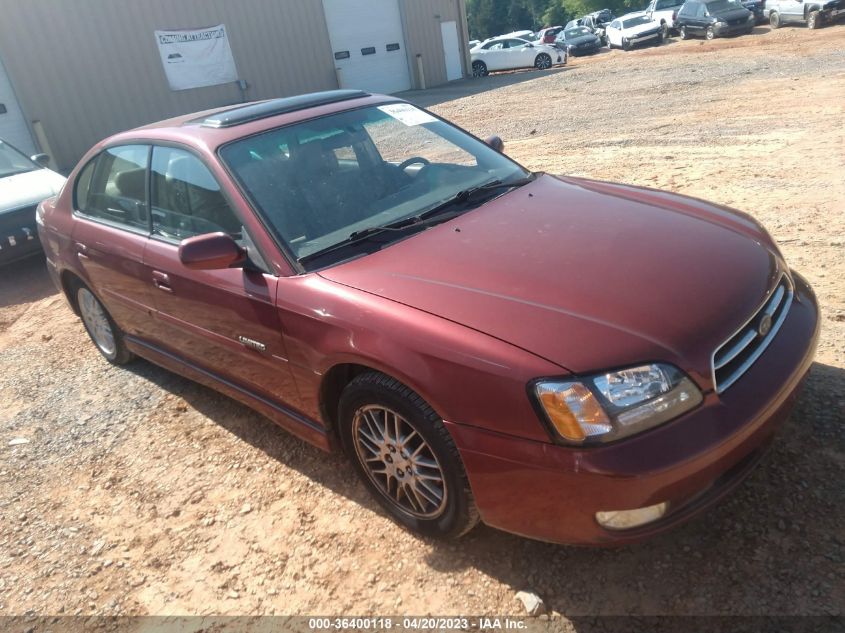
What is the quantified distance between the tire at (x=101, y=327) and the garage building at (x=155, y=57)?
42.0ft

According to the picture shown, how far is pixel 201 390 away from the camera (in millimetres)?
4293

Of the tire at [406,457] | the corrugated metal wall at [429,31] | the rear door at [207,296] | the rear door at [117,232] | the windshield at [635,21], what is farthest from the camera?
the windshield at [635,21]

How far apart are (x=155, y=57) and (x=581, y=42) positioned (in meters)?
19.6

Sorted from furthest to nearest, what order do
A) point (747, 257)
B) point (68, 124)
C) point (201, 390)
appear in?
point (68, 124), point (201, 390), point (747, 257)

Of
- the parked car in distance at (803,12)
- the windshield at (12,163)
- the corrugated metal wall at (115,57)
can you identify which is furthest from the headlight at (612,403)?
the parked car in distance at (803,12)

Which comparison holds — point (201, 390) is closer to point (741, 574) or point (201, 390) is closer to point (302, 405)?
point (302, 405)

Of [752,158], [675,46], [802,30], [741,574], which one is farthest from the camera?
[675,46]

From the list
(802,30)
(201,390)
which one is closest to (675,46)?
(802,30)

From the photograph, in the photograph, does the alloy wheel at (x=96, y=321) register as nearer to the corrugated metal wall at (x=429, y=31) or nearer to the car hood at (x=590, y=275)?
the car hood at (x=590, y=275)

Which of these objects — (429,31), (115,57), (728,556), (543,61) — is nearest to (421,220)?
(728,556)

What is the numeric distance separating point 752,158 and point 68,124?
50.0ft

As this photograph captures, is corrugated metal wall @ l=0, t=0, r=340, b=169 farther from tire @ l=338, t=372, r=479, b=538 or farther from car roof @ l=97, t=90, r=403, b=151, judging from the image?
tire @ l=338, t=372, r=479, b=538

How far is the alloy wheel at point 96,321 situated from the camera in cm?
450

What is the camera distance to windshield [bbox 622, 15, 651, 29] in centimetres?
2700
